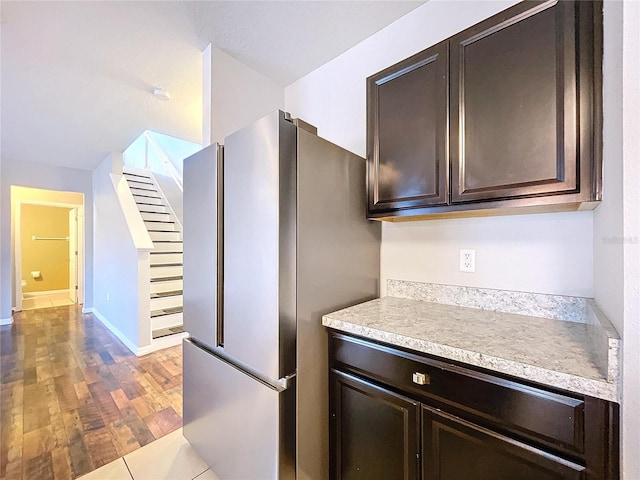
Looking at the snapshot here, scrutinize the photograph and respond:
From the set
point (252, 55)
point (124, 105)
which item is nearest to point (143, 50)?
point (252, 55)

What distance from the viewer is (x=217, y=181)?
1.39m

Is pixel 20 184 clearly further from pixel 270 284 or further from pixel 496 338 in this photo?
pixel 496 338

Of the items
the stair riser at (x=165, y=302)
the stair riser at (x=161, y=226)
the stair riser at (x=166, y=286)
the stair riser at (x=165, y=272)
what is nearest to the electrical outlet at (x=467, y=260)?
the stair riser at (x=165, y=302)

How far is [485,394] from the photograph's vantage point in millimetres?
846

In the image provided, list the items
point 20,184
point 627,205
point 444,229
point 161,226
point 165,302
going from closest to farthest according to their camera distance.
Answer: point 627,205
point 444,229
point 165,302
point 20,184
point 161,226

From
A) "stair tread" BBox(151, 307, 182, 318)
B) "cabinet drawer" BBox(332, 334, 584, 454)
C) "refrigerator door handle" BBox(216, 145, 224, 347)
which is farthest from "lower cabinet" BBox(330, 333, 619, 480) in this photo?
"stair tread" BBox(151, 307, 182, 318)

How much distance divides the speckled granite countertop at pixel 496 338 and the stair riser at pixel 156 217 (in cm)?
453

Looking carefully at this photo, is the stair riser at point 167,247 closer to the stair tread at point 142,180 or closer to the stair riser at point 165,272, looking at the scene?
the stair riser at point 165,272

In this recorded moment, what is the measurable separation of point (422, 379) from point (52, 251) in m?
9.02

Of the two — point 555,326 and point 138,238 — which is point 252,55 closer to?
point 555,326

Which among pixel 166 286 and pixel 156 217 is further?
pixel 156 217

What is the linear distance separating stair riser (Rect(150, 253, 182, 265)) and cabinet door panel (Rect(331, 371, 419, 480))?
3.84 meters

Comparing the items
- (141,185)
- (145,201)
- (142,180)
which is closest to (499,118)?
(145,201)

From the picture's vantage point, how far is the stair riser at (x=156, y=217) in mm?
4688
